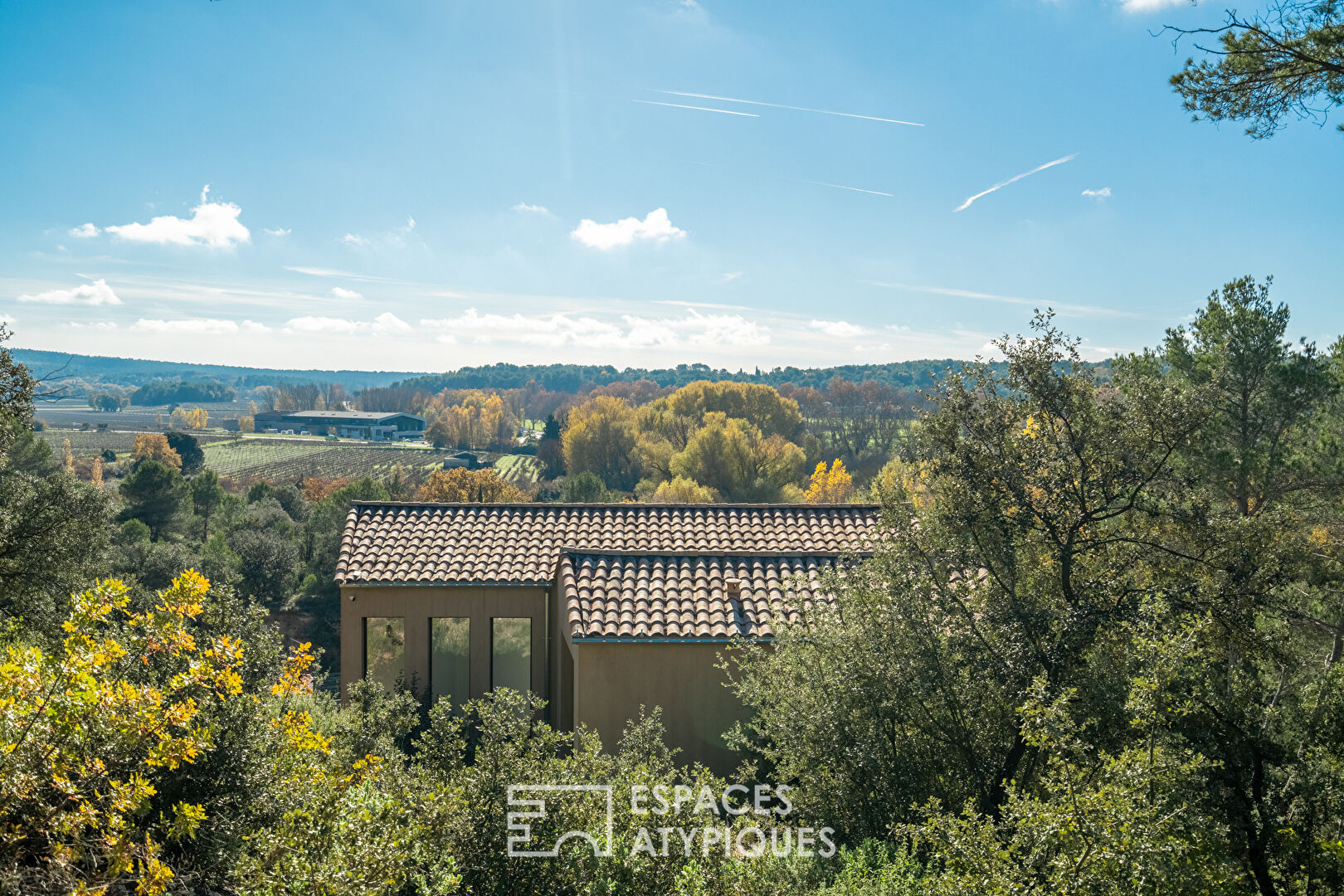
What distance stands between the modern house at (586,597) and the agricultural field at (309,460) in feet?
160

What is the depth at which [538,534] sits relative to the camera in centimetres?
1752

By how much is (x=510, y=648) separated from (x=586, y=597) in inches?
130

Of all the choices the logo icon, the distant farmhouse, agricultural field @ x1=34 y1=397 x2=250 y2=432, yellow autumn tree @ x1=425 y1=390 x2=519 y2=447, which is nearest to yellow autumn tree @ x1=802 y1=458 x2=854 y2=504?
the logo icon

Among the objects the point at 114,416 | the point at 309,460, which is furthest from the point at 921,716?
the point at 114,416

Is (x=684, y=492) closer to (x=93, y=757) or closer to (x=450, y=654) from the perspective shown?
(x=450, y=654)

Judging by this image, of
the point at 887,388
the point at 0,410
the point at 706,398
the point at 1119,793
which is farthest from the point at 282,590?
the point at 887,388

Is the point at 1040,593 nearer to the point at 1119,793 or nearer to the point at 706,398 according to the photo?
the point at 1119,793

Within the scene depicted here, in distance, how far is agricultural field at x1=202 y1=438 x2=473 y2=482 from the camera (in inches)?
3179

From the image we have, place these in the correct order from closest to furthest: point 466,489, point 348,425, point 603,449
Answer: point 466,489 < point 603,449 < point 348,425

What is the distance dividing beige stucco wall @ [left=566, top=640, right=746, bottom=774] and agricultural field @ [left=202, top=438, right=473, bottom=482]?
→ 177 ft

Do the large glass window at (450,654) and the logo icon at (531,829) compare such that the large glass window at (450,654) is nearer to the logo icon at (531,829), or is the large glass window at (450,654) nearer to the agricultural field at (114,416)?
the logo icon at (531,829)

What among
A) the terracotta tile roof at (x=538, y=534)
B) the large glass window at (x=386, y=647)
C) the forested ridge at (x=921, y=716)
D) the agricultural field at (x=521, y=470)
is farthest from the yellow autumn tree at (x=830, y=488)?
the forested ridge at (x=921, y=716)

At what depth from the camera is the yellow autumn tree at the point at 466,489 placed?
51.7 metres

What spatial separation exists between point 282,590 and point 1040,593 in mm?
40273
